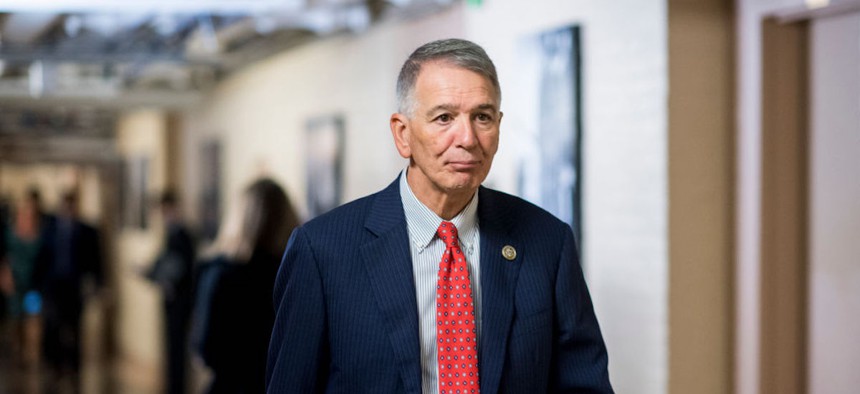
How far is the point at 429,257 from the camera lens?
217cm

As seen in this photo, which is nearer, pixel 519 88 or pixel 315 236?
pixel 315 236

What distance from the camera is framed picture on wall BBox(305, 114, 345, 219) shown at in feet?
22.8

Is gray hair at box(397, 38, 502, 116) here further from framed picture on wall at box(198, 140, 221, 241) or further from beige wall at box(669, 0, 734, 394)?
framed picture on wall at box(198, 140, 221, 241)

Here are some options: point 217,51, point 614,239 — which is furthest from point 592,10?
point 217,51

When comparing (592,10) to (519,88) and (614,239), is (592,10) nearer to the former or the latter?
(519,88)

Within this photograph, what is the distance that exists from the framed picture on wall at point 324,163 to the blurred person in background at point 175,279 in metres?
1.35

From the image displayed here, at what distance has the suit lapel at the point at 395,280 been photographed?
2059 mm

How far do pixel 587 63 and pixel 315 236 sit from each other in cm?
223

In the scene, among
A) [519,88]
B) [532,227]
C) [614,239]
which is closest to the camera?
[532,227]

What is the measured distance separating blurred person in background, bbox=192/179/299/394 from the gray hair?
85.1 inches

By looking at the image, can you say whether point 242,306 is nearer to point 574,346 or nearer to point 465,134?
point 574,346

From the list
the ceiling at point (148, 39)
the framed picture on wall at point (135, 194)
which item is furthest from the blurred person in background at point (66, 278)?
the framed picture on wall at point (135, 194)

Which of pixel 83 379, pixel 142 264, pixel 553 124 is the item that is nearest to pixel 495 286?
pixel 553 124

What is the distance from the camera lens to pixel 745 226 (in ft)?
12.2
